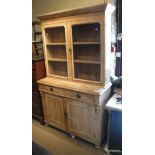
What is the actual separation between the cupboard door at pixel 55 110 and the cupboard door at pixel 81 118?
14cm

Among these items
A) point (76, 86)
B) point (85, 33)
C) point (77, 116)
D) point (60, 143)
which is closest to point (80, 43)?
point (85, 33)

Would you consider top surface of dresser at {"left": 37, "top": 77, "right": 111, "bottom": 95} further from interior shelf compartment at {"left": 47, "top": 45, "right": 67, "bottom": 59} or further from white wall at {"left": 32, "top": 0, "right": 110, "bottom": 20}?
white wall at {"left": 32, "top": 0, "right": 110, "bottom": 20}

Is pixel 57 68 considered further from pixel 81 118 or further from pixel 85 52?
pixel 81 118

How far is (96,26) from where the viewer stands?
2113 millimetres

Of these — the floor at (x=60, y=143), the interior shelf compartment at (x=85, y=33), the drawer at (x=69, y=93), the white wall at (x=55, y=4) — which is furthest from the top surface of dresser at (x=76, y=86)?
the white wall at (x=55, y=4)

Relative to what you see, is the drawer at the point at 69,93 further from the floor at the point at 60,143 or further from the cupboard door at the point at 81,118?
the floor at the point at 60,143

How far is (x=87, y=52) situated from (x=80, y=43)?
0.25 meters

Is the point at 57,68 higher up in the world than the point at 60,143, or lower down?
higher up

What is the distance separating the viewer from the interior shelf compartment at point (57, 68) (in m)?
2.65

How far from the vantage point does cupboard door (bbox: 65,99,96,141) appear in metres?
2.06

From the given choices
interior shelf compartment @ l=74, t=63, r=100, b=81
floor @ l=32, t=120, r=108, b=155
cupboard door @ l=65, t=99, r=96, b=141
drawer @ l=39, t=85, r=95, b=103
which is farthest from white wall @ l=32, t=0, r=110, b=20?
floor @ l=32, t=120, r=108, b=155

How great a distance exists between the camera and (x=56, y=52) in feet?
8.89
